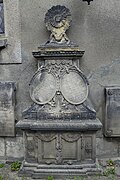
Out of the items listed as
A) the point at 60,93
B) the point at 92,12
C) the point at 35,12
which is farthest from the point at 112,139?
the point at 35,12

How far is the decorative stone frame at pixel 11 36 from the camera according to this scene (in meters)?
4.68

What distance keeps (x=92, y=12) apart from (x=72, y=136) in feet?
8.42

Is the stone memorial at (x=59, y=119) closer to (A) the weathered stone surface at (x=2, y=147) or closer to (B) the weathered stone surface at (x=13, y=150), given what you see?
(B) the weathered stone surface at (x=13, y=150)

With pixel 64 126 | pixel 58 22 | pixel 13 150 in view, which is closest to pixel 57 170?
pixel 64 126

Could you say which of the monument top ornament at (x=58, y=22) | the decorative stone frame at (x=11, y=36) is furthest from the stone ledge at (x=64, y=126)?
the monument top ornament at (x=58, y=22)

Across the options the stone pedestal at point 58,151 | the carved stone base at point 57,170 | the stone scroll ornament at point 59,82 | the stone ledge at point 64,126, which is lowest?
the carved stone base at point 57,170

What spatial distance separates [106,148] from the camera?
15.9 ft

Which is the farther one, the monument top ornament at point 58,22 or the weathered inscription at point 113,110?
the weathered inscription at point 113,110

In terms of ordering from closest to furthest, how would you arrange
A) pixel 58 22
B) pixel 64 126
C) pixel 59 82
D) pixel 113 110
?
1. pixel 64 126
2. pixel 59 82
3. pixel 58 22
4. pixel 113 110

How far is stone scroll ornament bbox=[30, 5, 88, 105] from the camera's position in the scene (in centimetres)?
426

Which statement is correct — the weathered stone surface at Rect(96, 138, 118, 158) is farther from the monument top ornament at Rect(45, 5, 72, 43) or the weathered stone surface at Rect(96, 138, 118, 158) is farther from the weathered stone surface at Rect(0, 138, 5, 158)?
the monument top ornament at Rect(45, 5, 72, 43)

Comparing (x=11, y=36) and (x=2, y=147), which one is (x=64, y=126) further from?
(x=11, y=36)

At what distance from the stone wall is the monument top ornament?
0.27 m

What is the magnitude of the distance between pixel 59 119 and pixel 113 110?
3.96 ft
